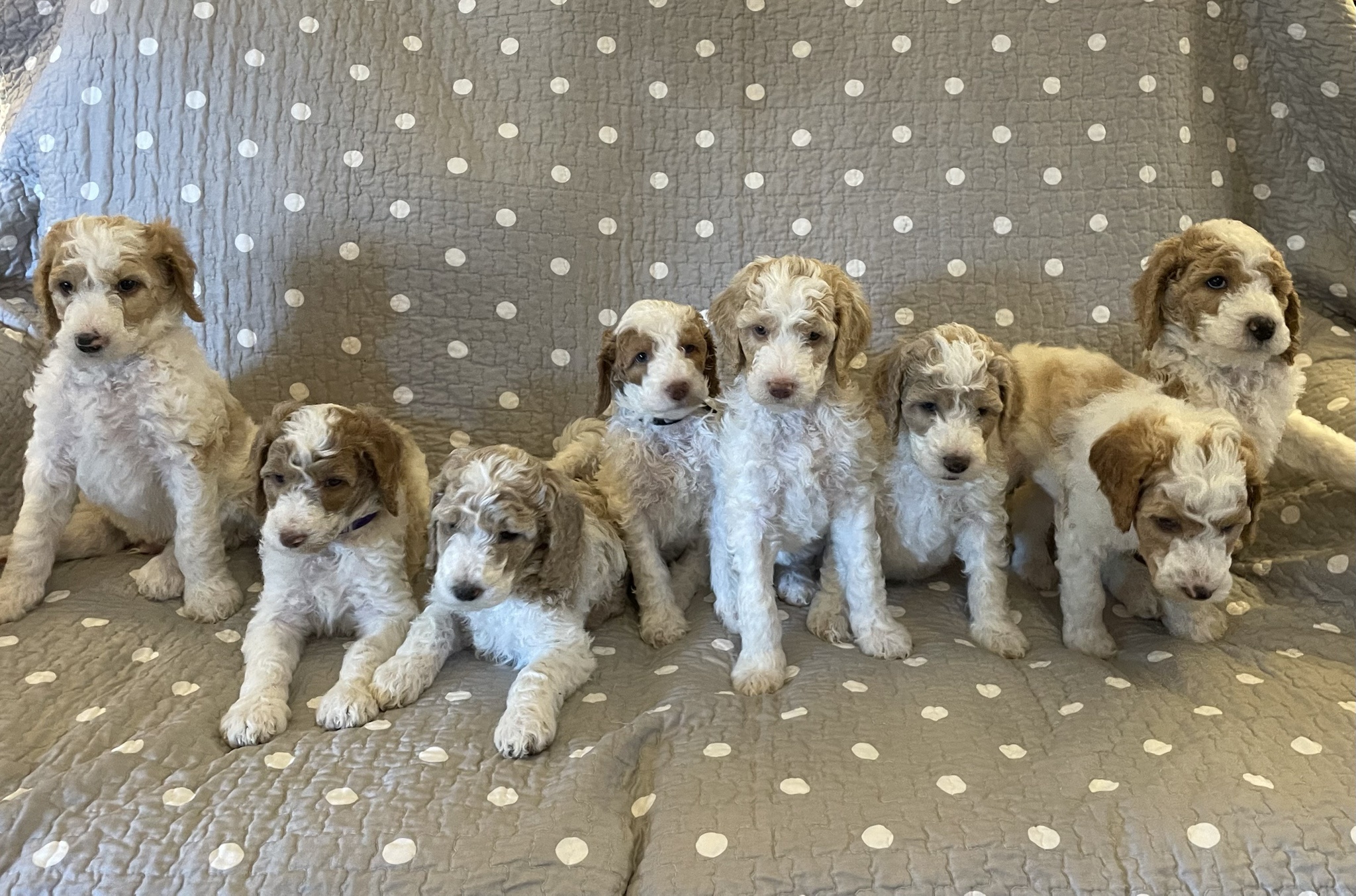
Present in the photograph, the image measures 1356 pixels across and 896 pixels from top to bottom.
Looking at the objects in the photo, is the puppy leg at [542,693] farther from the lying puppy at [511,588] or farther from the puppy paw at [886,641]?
the puppy paw at [886,641]

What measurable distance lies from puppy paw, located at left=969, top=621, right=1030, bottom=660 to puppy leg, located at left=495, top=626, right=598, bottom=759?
113 cm

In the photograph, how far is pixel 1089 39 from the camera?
328 centimetres

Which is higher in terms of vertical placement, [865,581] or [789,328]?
[789,328]

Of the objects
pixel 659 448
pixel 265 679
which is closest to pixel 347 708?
pixel 265 679

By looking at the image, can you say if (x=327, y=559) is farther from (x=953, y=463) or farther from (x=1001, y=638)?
(x=1001, y=638)

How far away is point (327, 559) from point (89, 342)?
92 cm

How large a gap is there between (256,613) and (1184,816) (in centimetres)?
238

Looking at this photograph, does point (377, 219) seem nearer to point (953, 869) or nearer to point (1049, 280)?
point (1049, 280)

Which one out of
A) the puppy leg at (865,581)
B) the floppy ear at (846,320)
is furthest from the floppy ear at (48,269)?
the puppy leg at (865,581)

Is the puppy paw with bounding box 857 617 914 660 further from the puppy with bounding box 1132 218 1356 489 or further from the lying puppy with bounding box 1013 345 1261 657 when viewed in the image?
the puppy with bounding box 1132 218 1356 489

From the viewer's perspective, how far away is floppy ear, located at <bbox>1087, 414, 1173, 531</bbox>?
→ 236 cm

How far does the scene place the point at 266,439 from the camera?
2496 millimetres

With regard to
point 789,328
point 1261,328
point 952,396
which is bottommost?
point 952,396

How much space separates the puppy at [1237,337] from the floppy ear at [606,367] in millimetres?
1663
